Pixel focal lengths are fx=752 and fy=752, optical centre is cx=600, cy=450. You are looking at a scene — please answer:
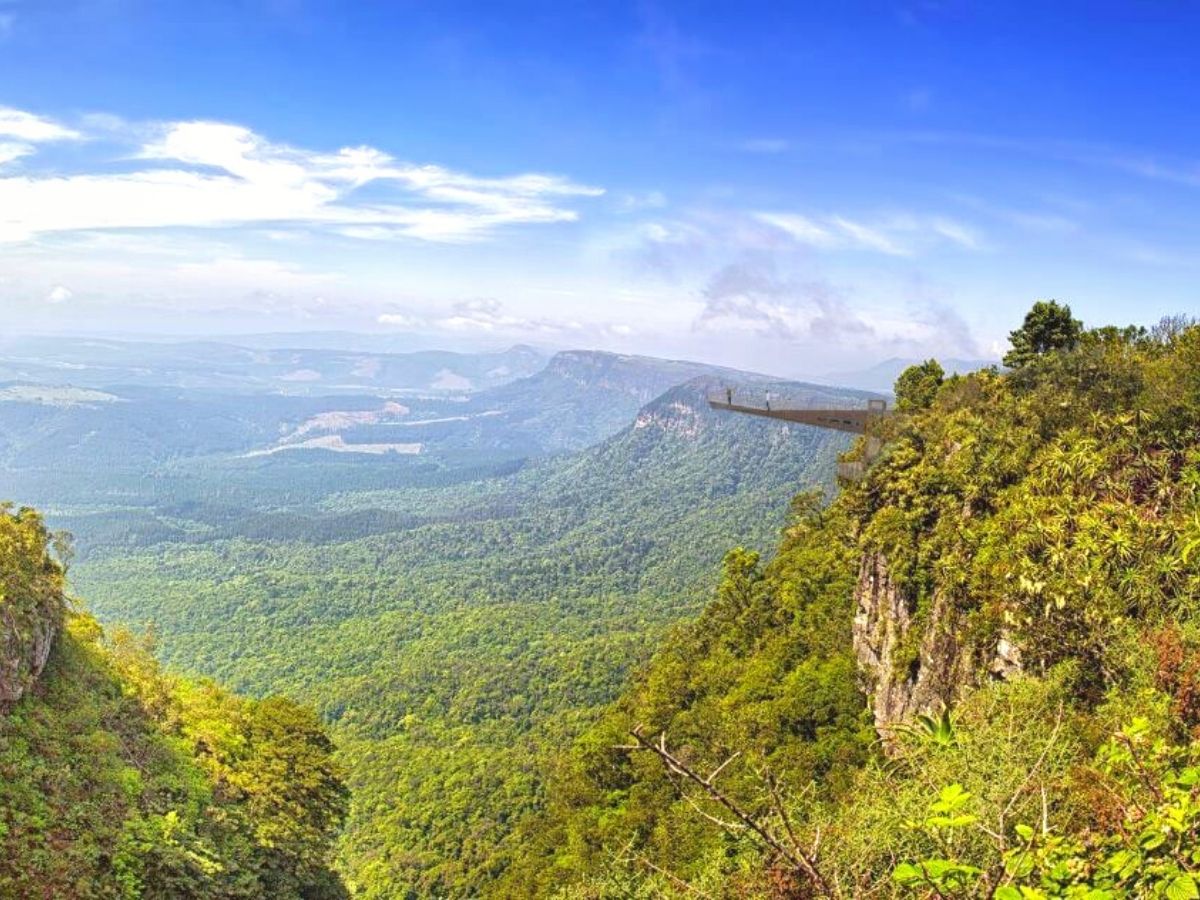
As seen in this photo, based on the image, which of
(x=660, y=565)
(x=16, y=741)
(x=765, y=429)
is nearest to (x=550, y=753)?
(x=16, y=741)

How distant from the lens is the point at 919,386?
3428cm

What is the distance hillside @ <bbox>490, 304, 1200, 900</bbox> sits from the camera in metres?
3.75

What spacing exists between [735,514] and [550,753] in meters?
98.8

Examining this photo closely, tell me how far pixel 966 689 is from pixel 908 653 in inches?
165

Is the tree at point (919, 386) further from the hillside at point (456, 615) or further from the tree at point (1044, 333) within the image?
the hillside at point (456, 615)

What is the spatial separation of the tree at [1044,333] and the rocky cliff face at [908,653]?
33.4ft

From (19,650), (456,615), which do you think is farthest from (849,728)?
(456,615)

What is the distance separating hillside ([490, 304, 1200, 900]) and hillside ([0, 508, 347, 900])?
885 cm

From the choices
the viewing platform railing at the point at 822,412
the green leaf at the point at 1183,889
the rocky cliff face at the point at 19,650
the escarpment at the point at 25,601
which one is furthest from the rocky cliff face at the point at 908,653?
the escarpment at the point at 25,601

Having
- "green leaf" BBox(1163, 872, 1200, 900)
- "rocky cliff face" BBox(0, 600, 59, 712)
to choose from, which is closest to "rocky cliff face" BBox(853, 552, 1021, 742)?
"green leaf" BBox(1163, 872, 1200, 900)

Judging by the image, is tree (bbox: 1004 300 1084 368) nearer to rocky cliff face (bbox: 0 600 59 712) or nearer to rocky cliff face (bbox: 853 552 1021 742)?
rocky cliff face (bbox: 853 552 1021 742)

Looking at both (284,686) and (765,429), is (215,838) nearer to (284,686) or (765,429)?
(284,686)

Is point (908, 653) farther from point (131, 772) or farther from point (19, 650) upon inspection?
point (19, 650)

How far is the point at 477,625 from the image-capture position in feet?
307
